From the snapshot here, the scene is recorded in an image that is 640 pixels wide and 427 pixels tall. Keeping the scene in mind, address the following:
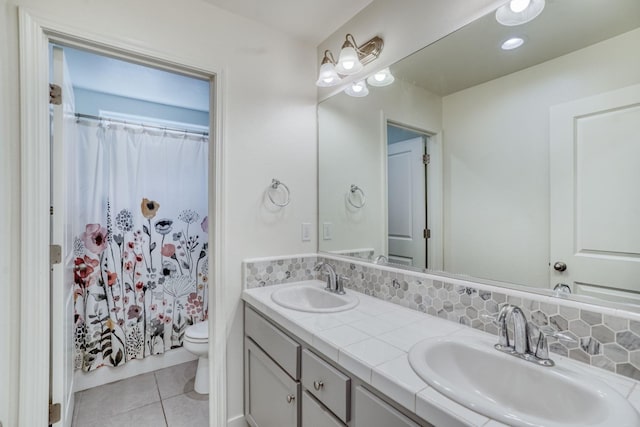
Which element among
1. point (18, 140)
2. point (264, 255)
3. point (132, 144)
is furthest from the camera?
point (132, 144)

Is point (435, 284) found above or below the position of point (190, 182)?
below

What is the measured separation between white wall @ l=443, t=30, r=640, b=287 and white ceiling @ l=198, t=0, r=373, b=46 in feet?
2.70

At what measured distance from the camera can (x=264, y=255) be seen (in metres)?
1.79

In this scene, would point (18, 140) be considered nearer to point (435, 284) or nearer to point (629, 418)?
point (435, 284)

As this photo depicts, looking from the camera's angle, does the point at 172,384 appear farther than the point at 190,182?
No

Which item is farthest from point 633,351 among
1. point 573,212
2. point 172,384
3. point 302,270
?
point 172,384

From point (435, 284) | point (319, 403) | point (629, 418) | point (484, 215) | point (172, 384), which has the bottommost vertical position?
point (172, 384)

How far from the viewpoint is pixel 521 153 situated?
3.62 feet

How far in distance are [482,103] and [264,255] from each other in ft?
4.40

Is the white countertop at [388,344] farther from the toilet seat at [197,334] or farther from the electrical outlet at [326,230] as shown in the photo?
the toilet seat at [197,334]

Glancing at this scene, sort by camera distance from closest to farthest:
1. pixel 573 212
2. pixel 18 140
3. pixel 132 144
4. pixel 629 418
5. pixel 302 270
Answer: pixel 629 418, pixel 573 212, pixel 18 140, pixel 302 270, pixel 132 144

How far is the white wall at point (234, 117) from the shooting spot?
1.19 metres

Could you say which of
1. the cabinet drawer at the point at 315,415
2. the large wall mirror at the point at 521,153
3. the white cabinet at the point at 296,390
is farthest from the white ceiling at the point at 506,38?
the cabinet drawer at the point at 315,415

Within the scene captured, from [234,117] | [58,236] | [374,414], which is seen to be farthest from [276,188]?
[374,414]
